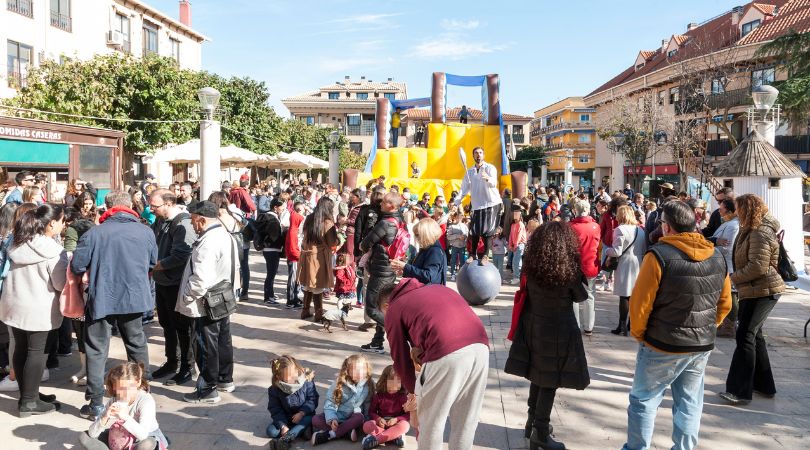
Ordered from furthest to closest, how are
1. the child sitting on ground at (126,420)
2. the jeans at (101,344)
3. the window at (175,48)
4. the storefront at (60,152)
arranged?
the window at (175,48) → the storefront at (60,152) → the jeans at (101,344) → the child sitting on ground at (126,420)

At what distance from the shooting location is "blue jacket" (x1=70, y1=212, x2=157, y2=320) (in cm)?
504

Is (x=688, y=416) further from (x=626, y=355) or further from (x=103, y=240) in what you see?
(x=103, y=240)

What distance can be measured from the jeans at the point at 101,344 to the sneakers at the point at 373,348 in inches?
96.6

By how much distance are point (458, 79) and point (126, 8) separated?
20663mm

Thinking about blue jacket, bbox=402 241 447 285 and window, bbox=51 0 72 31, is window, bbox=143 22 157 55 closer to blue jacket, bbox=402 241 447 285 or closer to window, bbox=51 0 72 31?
window, bbox=51 0 72 31

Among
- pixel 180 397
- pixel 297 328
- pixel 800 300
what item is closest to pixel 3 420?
pixel 180 397

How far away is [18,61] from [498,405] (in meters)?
27.8

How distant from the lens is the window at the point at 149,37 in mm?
34897

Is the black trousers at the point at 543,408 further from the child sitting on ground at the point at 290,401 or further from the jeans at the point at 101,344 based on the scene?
the jeans at the point at 101,344

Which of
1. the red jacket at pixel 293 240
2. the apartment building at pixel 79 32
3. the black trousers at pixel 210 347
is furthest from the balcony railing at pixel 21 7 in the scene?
the black trousers at pixel 210 347

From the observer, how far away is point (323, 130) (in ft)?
178

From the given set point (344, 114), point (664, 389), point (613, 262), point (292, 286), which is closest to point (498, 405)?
point (664, 389)

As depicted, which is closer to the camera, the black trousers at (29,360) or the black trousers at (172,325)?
the black trousers at (29,360)

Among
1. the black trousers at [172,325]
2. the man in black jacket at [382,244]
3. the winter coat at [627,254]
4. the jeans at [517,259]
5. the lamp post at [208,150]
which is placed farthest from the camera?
the jeans at [517,259]
